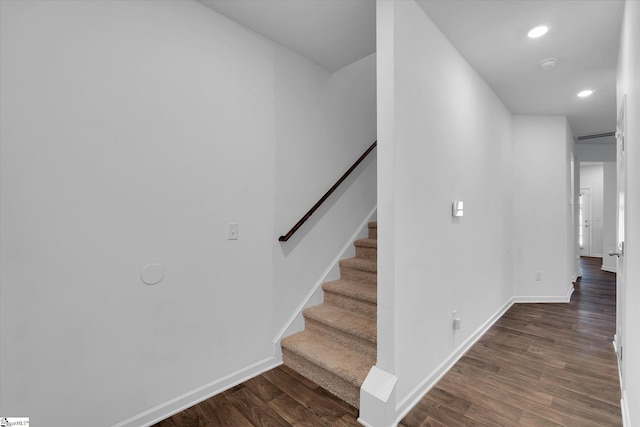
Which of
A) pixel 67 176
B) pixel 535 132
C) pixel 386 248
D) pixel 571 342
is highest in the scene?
pixel 535 132

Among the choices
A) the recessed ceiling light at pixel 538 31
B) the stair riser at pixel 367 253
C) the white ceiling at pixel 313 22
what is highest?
the white ceiling at pixel 313 22

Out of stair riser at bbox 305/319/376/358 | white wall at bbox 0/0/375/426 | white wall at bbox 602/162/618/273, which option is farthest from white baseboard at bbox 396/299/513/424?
white wall at bbox 602/162/618/273

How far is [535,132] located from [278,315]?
419 cm

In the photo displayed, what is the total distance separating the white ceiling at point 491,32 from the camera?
6.45 feet

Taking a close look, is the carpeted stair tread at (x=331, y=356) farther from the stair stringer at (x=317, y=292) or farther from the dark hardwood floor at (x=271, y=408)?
the dark hardwood floor at (x=271, y=408)

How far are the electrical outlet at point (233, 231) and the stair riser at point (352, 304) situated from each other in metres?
1.10

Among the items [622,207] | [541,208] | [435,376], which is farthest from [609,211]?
[435,376]

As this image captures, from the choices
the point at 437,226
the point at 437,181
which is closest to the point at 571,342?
the point at 437,226

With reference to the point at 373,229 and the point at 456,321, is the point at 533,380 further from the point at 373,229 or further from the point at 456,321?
the point at 373,229

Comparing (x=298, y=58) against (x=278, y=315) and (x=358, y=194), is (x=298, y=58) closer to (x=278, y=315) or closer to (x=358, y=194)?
(x=358, y=194)

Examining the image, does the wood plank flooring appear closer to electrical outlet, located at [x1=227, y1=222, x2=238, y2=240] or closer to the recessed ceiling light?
electrical outlet, located at [x1=227, y1=222, x2=238, y2=240]

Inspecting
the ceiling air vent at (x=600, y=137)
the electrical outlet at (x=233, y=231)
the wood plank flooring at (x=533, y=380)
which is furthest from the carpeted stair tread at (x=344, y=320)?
the ceiling air vent at (x=600, y=137)

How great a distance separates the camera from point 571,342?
2836mm

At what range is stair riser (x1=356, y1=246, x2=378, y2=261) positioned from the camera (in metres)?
2.99
